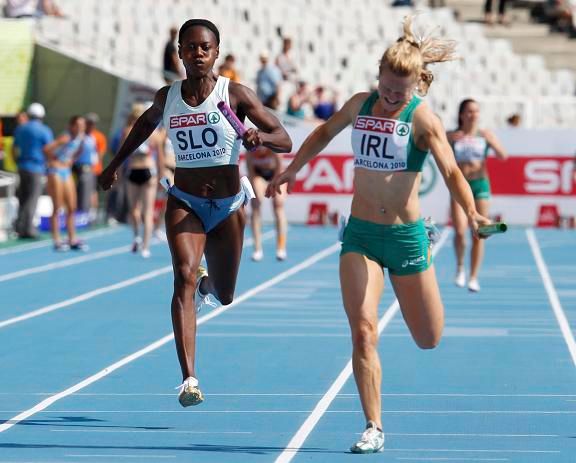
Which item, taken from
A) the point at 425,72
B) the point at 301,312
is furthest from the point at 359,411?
the point at 301,312

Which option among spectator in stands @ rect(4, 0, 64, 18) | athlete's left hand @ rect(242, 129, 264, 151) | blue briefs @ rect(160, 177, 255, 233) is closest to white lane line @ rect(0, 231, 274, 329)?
blue briefs @ rect(160, 177, 255, 233)

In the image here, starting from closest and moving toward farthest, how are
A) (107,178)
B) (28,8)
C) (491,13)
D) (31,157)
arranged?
(107,178)
(31,157)
(28,8)
(491,13)

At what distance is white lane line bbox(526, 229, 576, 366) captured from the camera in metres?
13.0

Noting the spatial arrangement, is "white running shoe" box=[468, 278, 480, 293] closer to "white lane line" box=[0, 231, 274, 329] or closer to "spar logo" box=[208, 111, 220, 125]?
"white lane line" box=[0, 231, 274, 329]

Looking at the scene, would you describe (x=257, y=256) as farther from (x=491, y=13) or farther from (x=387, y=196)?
(x=491, y=13)

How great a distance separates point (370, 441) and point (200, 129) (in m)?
2.29

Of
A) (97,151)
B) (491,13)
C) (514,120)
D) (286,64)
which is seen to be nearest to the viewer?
(97,151)

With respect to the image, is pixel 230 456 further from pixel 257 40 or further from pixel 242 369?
pixel 257 40

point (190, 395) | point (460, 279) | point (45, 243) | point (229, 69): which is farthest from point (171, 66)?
point (190, 395)

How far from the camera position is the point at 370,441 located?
25.9 ft

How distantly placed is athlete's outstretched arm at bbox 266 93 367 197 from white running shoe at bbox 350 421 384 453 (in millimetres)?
1394

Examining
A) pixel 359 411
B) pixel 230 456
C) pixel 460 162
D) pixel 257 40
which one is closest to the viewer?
pixel 230 456

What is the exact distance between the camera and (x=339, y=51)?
37062mm

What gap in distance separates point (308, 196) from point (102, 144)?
3.79m
